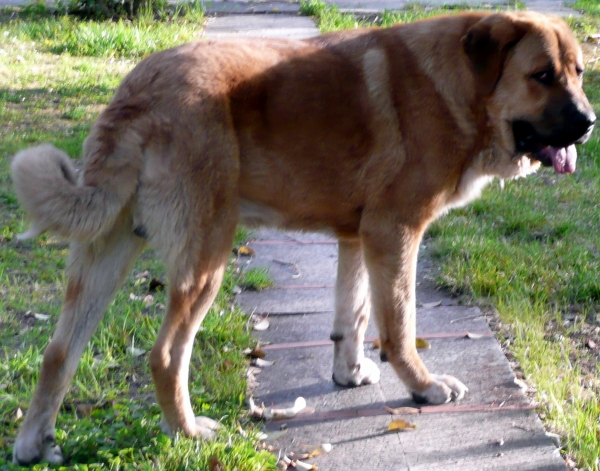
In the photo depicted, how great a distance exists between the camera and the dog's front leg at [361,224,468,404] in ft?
11.5

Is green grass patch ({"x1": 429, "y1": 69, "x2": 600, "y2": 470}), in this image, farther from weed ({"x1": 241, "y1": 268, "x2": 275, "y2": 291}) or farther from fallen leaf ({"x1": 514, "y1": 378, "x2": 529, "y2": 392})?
weed ({"x1": 241, "y1": 268, "x2": 275, "y2": 291})

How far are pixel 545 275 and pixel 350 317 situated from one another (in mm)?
1546

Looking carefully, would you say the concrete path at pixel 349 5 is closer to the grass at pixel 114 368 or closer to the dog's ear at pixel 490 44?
the grass at pixel 114 368

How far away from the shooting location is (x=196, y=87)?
3232 mm

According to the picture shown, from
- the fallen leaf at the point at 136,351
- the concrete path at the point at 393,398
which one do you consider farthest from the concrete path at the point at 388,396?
the fallen leaf at the point at 136,351

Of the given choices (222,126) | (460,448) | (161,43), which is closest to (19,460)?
(222,126)

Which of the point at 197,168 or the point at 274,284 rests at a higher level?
the point at 197,168

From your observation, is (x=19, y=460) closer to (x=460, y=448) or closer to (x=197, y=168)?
(x=197, y=168)

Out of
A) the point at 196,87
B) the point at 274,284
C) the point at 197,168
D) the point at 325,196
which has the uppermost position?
the point at 196,87

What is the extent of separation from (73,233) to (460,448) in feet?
6.02

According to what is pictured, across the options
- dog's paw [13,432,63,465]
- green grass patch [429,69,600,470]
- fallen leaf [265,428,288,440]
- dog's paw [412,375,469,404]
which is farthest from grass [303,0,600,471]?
dog's paw [13,432,63,465]

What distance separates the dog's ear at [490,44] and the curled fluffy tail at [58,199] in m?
1.69

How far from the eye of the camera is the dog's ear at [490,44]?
11.6ft

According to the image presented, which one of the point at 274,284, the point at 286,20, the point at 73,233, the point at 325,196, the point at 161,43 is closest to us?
the point at 73,233
